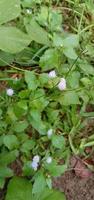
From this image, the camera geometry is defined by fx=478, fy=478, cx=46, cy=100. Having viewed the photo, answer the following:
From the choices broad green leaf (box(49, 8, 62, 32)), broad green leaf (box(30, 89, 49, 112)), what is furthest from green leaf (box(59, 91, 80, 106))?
broad green leaf (box(49, 8, 62, 32))

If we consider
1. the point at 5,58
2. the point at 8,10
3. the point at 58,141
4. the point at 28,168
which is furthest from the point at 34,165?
the point at 8,10

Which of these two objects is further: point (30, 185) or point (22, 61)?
point (22, 61)

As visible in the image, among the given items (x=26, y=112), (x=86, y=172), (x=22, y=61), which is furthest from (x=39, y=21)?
(x=86, y=172)

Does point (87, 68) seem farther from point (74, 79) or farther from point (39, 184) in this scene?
point (39, 184)

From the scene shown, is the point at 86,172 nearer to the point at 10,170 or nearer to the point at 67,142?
the point at 67,142

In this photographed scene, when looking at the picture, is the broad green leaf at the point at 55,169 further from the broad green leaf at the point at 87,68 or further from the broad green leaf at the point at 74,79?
the broad green leaf at the point at 87,68

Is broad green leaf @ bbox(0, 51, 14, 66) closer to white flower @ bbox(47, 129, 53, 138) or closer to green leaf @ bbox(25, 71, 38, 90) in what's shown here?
green leaf @ bbox(25, 71, 38, 90)

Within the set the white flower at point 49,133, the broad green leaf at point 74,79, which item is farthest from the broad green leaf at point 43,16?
the white flower at point 49,133
